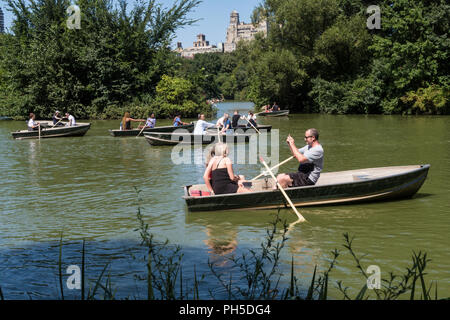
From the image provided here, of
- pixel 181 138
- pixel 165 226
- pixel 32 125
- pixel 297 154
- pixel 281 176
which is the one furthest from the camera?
pixel 32 125

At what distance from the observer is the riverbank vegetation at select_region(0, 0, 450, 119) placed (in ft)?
124

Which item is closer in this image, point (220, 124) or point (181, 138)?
point (181, 138)

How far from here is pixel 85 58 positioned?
40062mm

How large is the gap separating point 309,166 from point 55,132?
57.7 feet

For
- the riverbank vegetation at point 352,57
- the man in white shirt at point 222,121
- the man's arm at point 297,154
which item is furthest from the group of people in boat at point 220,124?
the riverbank vegetation at point 352,57

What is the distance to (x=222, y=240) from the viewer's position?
25.2 ft

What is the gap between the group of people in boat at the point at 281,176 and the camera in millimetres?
9125

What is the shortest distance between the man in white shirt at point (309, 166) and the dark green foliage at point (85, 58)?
32.0 metres

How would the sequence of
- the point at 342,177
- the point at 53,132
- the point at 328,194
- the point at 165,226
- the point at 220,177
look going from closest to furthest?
the point at 165,226 < the point at 220,177 < the point at 328,194 < the point at 342,177 < the point at 53,132

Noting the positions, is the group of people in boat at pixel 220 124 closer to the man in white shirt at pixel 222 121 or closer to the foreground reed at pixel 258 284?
the man in white shirt at pixel 222 121

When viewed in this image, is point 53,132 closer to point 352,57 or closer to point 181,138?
point 181,138

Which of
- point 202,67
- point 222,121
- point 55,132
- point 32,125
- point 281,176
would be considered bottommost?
point 281,176

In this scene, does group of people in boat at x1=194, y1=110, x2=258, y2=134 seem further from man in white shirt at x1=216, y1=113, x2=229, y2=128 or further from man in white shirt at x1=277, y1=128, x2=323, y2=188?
man in white shirt at x1=277, y1=128, x2=323, y2=188

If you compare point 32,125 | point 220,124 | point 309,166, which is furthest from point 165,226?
point 32,125
